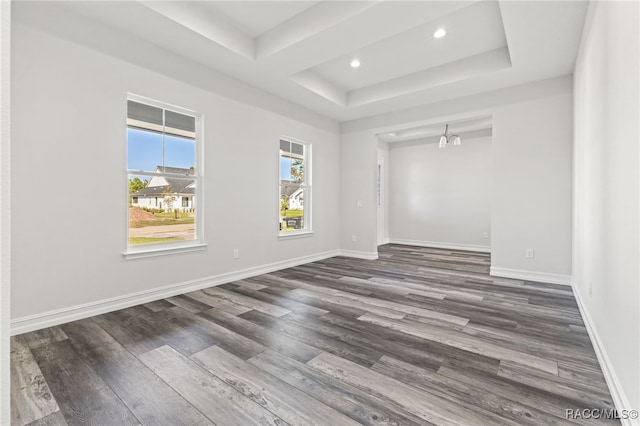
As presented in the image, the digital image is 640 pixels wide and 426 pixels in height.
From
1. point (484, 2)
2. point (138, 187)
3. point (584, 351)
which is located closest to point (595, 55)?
point (484, 2)

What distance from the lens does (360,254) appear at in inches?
233

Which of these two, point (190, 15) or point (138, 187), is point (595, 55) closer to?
point (190, 15)

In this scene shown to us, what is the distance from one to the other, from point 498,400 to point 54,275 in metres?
3.45

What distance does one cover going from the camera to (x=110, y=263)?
2934 millimetres

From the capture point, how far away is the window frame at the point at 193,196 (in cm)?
309

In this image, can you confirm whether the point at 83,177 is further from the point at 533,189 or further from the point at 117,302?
the point at 533,189

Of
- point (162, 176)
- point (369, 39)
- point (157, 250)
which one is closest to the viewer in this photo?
point (369, 39)

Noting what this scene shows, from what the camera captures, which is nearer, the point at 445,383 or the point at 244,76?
the point at 445,383

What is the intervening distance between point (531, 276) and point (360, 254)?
2.78m

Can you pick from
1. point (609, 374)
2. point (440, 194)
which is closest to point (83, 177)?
point (609, 374)
